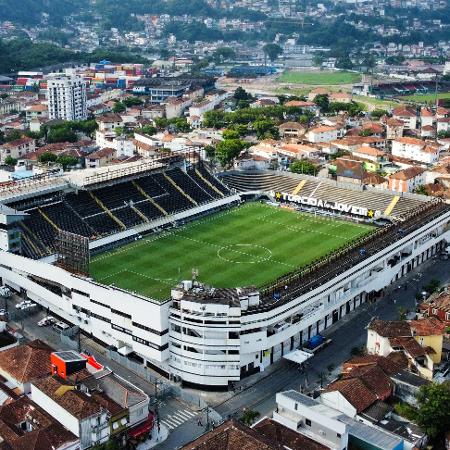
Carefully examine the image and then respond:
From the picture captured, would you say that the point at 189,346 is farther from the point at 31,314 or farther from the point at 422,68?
the point at 422,68

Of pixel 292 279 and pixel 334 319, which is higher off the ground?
pixel 292 279

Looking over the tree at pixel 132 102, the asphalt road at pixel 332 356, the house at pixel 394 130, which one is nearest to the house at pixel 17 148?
the tree at pixel 132 102

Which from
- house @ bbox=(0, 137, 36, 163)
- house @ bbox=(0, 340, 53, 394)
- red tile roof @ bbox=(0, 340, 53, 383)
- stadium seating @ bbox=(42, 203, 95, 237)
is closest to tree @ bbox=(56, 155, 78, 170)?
house @ bbox=(0, 137, 36, 163)

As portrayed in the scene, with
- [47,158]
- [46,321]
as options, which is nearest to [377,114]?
[47,158]

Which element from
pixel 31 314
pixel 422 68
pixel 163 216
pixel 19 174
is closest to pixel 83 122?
pixel 19 174

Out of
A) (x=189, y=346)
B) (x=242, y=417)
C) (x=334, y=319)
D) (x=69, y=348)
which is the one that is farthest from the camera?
(x=334, y=319)

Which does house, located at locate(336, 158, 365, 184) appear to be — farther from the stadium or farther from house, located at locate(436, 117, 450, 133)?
house, located at locate(436, 117, 450, 133)

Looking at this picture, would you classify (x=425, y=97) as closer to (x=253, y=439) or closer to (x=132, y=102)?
(x=132, y=102)
